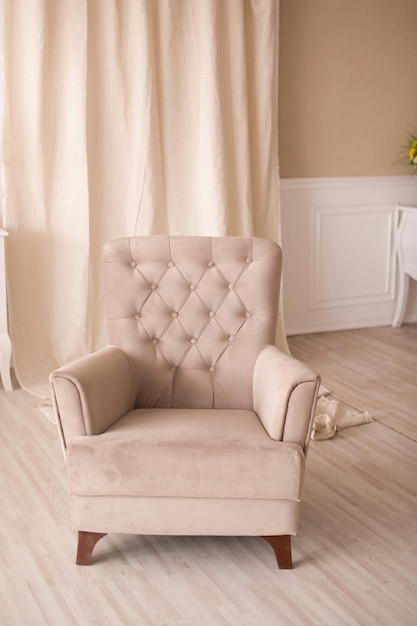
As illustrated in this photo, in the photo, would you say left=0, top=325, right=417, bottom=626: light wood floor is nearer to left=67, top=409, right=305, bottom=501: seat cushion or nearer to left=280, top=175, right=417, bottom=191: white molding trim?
left=67, top=409, right=305, bottom=501: seat cushion

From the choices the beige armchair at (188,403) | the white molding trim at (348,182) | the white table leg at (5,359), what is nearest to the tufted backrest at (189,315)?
the beige armchair at (188,403)

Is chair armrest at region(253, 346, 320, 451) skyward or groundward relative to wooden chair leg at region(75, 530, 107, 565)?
skyward

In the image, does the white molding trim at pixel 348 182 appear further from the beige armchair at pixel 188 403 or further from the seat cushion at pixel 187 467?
the seat cushion at pixel 187 467

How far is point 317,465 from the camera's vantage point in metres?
3.06

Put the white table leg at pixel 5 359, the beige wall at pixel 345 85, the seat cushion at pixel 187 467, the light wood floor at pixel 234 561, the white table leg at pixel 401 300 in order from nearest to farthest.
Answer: the light wood floor at pixel 234 561, the seat cushion at pixel 187 467, the white table leg at pixel 5 359, the beige wall at pixel 345 85, the white table leg at pixel 401 300

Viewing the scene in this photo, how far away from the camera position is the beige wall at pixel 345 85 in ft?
15.0

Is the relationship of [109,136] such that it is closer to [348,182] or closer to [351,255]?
[348,182]

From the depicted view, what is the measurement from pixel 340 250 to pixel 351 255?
0.09 metres

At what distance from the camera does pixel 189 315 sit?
9.00 feet

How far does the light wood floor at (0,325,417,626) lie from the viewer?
2102mm

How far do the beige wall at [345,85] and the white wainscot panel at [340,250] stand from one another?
11cm

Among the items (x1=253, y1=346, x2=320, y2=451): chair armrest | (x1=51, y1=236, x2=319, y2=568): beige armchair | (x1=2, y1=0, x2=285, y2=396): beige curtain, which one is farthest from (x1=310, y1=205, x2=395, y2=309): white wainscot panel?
(x1=253, y1=346, x2=320, y2=451): chair armrest

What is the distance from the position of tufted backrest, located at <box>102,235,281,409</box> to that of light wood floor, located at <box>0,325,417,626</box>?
0.49 metres

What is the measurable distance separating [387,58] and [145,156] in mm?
1766
